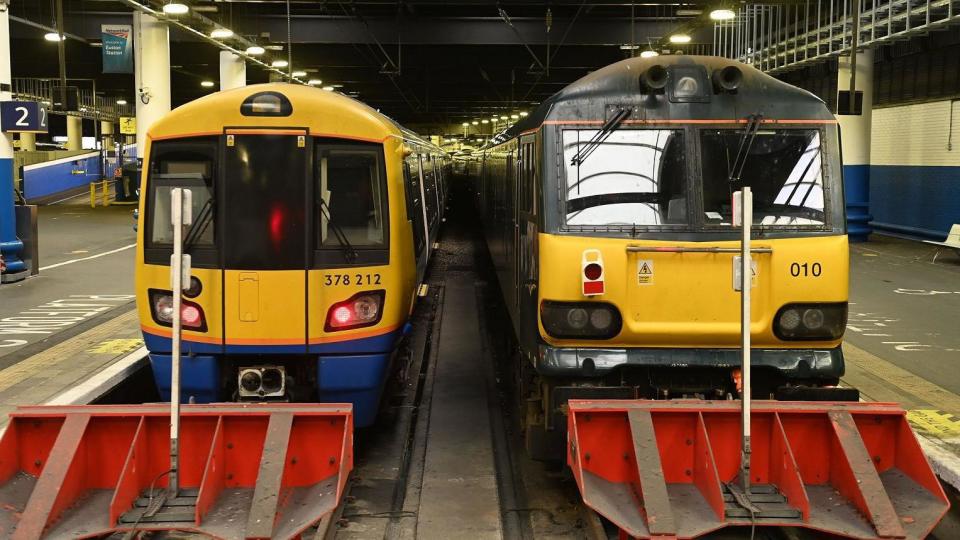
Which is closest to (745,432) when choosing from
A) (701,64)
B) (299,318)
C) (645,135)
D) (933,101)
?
(645,135)

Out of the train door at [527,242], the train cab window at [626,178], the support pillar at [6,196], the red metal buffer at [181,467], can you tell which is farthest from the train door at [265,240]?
the support pillar at [6,196]

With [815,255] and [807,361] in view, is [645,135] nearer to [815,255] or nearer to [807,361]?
[815,255]

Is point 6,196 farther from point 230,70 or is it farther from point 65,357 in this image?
point 230,70

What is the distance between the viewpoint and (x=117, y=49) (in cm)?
2455

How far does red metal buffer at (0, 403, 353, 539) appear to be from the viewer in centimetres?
504

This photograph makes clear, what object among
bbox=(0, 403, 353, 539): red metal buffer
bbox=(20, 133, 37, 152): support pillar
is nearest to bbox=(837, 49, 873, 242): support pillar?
bbox=(0, 403, 353, 539): red metal buffer

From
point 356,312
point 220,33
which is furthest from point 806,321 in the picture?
point 220,33

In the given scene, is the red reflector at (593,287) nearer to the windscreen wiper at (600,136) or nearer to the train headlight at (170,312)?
the windscreen wiper at (600,136)

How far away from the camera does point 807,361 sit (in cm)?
622

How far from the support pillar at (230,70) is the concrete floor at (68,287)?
5123mm

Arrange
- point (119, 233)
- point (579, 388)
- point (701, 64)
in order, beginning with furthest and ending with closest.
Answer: point (119, 233) < point (701, 64) < point (579, 388)

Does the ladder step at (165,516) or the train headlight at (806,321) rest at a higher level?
the train headlight at (806,321)

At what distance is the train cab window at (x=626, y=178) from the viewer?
6207mm

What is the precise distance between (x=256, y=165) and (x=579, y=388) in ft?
9.14
